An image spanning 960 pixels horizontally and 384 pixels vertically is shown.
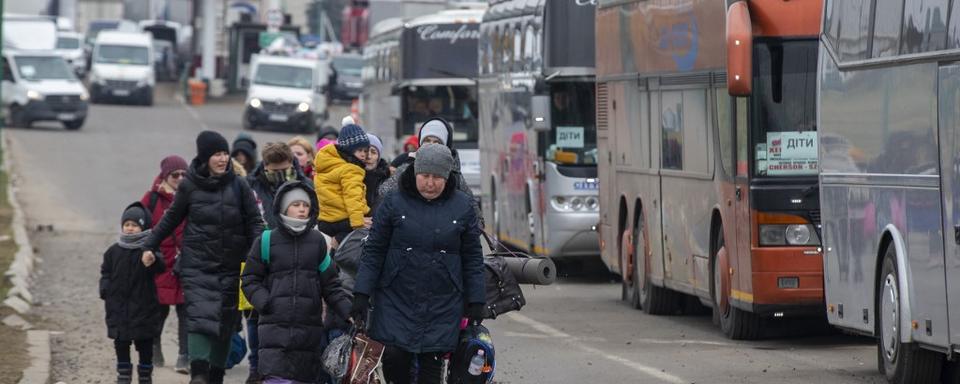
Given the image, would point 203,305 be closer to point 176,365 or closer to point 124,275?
point 124,275

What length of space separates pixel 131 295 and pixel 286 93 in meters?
44.7

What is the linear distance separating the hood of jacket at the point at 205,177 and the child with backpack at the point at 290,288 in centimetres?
152

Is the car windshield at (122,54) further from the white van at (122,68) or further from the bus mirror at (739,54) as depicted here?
the bus mirror at (739,54)

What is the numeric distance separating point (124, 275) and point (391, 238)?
3511 millimetres

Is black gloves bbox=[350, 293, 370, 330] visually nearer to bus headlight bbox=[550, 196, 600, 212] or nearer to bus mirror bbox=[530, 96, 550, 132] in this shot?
bus mirror bbox=[530, 96, 550, 132]

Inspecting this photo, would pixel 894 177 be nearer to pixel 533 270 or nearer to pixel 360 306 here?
pixel 533 270

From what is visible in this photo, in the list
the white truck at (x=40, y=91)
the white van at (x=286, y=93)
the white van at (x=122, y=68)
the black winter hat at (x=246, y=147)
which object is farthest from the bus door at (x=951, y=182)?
the white van at (x=122, y=68)

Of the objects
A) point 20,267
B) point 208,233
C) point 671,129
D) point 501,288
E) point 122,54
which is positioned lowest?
point 20,267

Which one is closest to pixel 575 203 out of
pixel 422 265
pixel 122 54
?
pixel 422 265

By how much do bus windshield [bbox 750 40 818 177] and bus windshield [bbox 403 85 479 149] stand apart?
15133 millimetres

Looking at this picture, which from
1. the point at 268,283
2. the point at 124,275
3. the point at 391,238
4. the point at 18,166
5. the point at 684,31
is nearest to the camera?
the point at 391,238

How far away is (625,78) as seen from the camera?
19719 mm

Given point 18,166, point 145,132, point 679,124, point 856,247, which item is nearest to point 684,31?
point 679,124

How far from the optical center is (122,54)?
64438mm
